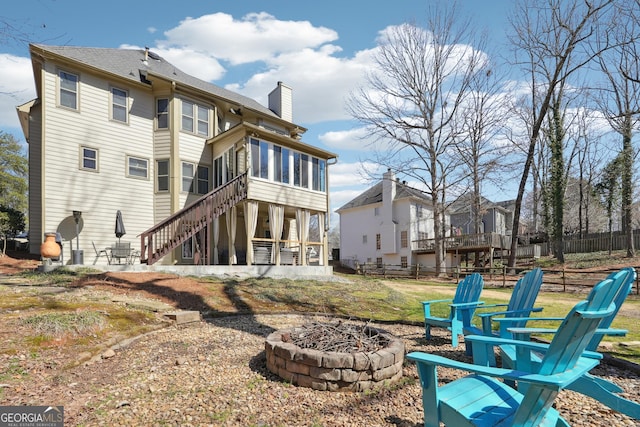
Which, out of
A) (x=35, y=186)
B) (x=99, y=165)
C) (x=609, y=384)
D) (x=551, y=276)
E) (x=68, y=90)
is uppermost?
(x=68, y=90)

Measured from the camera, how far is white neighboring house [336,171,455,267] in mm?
28906

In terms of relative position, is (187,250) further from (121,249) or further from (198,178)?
(198,178)

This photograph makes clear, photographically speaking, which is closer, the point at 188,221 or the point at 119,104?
the point at 188,221

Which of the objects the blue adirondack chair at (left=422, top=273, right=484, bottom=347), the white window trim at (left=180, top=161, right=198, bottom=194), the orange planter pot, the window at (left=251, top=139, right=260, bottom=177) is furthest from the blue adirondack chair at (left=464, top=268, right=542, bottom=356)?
the white window trim at (left=180, top=161, right=198, bottom=194)

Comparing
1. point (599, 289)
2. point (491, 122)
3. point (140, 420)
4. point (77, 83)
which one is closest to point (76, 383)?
point (140, 420)

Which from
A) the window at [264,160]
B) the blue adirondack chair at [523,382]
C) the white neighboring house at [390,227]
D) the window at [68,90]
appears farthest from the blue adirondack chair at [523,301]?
the white neighboring house at [390,227]

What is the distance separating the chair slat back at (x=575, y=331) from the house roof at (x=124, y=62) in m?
15.7

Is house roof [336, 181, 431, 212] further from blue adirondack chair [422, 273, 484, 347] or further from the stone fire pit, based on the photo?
the stone fire pit

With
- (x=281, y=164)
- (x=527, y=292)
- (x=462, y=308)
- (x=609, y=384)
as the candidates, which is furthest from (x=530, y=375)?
(x=281, y=164)

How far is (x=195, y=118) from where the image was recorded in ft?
51.4

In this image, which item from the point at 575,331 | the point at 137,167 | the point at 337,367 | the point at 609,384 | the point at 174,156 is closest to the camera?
the point at 575,331

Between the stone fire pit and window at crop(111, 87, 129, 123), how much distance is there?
1385 centimetres

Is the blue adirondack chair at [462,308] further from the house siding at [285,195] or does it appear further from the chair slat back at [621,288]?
the house siding at [285,195]

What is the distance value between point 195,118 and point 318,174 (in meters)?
6.02
